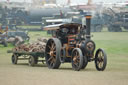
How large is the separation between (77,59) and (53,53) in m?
1.42

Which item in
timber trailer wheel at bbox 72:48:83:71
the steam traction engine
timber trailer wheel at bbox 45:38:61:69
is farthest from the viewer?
timber trailer wheel at bbox 45:38:61:69

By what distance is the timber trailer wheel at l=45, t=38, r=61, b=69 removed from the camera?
1580cm

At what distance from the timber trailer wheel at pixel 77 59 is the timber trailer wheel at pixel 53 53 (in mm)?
690

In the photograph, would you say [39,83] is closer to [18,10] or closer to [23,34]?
[23,34]

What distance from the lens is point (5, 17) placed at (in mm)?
59094

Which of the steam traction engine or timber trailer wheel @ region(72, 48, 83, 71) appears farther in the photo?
the steam traction engine

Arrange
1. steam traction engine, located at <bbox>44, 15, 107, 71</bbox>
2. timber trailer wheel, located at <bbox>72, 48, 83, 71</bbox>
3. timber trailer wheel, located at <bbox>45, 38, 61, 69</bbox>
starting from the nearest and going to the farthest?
timber trailer wheel, located at <bbox>72, 48, 83, 71</bbox> → steam traction engine, located at <bbox>44, 15, 107, 71</bbox> → timber trailer wheel, located at <bbox>45, 38, 61, 69</bbox>

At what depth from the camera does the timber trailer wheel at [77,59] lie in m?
14.6

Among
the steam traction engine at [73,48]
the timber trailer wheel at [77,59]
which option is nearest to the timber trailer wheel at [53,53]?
the steam traction engine at [73,48]

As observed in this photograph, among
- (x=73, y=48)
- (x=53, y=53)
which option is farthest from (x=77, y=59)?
(x=53, y=53)

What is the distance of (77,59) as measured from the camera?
1505 centimetres

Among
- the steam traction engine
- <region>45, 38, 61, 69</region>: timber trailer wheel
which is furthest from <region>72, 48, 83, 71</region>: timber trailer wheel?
<region>45, 38, 61, 69</region>: timber trailer wheel

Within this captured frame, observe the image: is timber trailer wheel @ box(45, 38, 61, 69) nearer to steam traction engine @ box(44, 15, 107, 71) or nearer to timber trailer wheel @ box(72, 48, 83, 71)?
Answer: steam traction engine @ box(44, 15, 107, 71)

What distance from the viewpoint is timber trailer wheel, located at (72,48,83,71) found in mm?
14641
